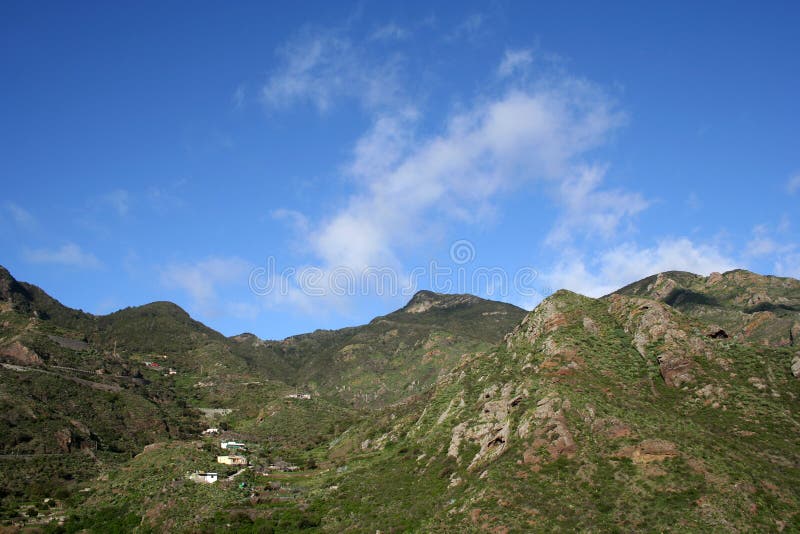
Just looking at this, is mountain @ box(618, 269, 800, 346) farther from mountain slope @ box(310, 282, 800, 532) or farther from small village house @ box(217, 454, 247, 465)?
small village house @ box(217, 454, 247, 465)

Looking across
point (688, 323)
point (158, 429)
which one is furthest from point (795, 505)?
point (158, 429)

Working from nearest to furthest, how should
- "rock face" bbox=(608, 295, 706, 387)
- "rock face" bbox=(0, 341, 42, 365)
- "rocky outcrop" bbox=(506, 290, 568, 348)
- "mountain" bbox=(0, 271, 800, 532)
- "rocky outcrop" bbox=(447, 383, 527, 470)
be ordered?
"mountain" bbox=(0, 271, 800, 532), "rocky outcrop" bbox=(447, 383, 527, 470), "rock face" bbox=(608, 295, 706, 387), "rocky outcrop" bbox=(506, 290, 568, 348), "rock face" bbox=(0, 341, 42, 365)

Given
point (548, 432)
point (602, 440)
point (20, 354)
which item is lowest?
point (602, 440)

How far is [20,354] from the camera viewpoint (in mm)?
165000

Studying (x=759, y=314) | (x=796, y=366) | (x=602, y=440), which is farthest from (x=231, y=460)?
(x=759, y=314)

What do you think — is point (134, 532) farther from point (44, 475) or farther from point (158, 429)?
point (158, 429)

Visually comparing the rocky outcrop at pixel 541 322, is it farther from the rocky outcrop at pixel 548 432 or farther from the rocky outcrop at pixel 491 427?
the rocky outcrop at pixel 548 432

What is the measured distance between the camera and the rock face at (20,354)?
163 m

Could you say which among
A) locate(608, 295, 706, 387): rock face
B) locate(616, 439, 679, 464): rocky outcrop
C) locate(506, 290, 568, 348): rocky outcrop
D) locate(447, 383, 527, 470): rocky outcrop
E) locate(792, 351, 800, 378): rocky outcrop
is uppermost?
locate(506, 290, 568, 348): rocky outcrop

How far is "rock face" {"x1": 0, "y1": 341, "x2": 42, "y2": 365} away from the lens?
163125 mm

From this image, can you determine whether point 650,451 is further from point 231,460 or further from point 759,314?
point 759,314

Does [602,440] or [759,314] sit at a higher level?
[759,314]

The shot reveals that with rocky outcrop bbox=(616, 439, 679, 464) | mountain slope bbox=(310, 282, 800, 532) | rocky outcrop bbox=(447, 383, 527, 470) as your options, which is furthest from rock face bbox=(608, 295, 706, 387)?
rocky outcrop bbox=(447, 383, 527, 470)

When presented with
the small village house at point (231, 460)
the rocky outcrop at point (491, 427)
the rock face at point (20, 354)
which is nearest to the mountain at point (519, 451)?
the rocky outcrop at point (491, 427)
